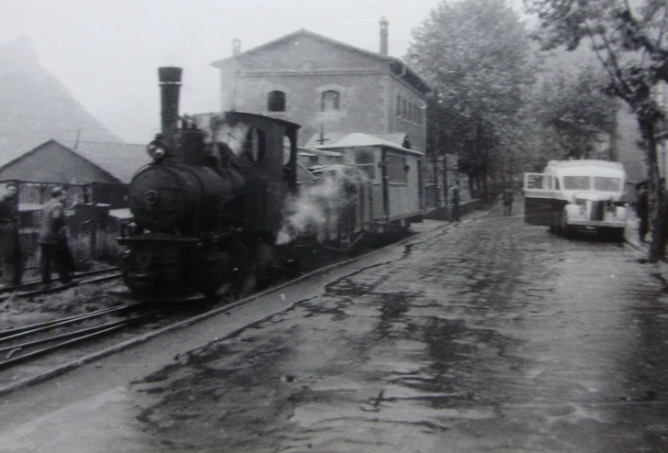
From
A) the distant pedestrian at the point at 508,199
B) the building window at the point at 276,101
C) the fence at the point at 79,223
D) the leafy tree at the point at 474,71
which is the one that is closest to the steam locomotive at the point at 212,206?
the fence at the point at 79,223

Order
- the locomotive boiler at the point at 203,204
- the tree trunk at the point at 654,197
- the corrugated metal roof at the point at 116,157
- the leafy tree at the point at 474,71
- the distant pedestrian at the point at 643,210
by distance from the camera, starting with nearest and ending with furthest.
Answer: the locomotive boiler at the point at 203,204 → the tree trunk at the point at 654,197 → the distant pedestrian at the point at 643,210 → the corrugated metal roof at the point at 116,157 → the leafy tree at the point at 474,71

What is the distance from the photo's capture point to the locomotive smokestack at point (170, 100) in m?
9.59

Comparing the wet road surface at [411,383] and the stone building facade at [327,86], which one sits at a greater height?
the stone building facade at [327,86]

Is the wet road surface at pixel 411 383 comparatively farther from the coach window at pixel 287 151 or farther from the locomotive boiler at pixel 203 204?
the coach window at pixel 287 151

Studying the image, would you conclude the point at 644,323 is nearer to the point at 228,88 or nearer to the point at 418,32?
the point at 228,88

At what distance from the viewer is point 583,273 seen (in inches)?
484

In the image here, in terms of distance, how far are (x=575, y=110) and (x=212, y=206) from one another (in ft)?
110

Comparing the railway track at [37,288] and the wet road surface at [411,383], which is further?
the railway track at [37,288]

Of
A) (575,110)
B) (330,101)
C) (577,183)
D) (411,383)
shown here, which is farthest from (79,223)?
(575,110)

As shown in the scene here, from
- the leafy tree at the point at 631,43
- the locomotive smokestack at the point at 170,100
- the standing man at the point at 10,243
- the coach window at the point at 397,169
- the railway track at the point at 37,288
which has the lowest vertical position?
the railway track at the point at 37,288

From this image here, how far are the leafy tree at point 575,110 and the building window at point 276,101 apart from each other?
54.8 feet

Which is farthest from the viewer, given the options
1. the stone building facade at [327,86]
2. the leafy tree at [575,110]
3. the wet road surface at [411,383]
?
the leafy tree at [575,110]

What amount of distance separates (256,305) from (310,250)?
6.19 metres

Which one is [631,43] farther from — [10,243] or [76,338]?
[10,243]
